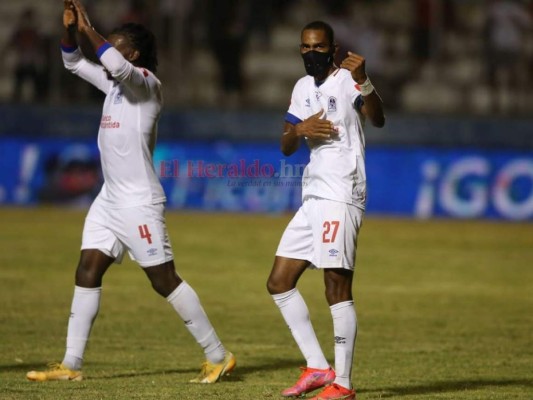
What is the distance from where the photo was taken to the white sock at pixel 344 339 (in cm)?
692

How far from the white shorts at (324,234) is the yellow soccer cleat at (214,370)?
1022 mm

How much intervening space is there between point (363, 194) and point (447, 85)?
15.3m

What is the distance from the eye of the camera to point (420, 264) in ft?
50.8

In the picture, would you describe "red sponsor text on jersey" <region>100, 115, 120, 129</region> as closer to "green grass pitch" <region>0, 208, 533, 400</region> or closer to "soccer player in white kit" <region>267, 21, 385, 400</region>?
"soccer player in white kit" <region>267, 21, 385, 400</region>

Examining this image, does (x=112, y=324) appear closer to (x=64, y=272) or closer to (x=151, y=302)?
(x=151, y=302)

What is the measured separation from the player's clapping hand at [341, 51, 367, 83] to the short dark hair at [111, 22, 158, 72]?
1.68 meters

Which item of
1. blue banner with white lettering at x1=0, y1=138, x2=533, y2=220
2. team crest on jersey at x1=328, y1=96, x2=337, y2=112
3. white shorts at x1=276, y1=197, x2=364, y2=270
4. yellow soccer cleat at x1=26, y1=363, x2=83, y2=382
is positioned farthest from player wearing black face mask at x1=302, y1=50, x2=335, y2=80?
blue banner with white lettering at x1=0, y1=138, x2=533, y2=220

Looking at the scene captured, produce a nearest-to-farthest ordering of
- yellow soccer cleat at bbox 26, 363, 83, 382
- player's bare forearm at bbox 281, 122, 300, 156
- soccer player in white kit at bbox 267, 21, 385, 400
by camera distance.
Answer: soccer player in white kit at bbox 267, 21, 385, 400 < player's bare forearm at bbox 281, 122, 300, 156 < yellow soccer cleat at bbox 26, 363, 83, 382

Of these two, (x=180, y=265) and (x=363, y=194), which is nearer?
(x=363, y=194)

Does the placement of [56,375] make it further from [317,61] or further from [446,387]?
[317,61]

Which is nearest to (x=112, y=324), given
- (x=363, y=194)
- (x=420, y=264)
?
(x=363, y=194)

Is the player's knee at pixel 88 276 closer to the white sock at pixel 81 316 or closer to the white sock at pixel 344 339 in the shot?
the white sock at pixel 81 316

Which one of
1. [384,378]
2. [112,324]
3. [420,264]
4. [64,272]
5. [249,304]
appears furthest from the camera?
[420,264]

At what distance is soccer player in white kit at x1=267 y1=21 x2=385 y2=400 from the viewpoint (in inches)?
275
